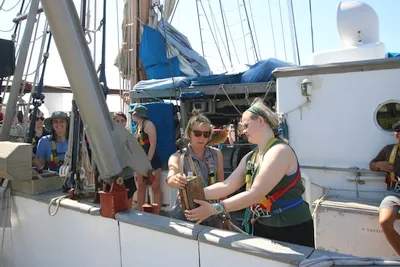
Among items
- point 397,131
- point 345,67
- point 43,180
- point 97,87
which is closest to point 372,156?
point 397,131

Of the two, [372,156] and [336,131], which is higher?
[336,131]

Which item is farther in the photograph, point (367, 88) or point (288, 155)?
point (367, 88)

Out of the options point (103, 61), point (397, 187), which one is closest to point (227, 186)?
point (103, 61)

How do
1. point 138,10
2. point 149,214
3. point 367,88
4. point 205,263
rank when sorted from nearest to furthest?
1. point 205,263
2. point 149,214
3. point 367,88
4. point 138,10

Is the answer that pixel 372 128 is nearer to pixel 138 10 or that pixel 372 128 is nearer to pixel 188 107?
pixel 188 107

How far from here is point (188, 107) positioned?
6.64 meters

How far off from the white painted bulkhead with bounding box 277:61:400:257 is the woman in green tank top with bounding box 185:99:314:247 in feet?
5.24

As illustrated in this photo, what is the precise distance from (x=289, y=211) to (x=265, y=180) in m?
0.36

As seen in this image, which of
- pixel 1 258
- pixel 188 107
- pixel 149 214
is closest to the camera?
pixel 149 214

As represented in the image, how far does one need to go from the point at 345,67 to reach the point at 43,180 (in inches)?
137

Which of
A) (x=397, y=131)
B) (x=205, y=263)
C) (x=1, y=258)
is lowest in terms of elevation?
(x=1, y=258)

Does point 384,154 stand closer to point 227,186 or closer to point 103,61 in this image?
point 227,186

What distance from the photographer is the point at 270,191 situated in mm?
2053

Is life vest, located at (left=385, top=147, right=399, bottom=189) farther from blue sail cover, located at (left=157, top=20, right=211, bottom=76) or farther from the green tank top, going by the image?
blue sail cover, located at (left=157, top=20, right=211, bottom=76)
